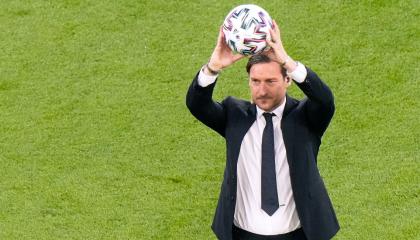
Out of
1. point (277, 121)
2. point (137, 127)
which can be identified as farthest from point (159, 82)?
point (277, 121)

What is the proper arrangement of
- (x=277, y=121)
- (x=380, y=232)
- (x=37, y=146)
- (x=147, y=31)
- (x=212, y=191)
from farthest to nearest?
(x=147, y=31)
(x=37, y=146)
(x=212, y=191)
(x=380, y=232)
(x=277, y=121)

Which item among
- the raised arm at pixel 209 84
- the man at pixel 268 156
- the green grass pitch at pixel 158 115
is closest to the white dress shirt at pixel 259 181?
the man at pixel 268 156

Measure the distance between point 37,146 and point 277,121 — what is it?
3960 mm

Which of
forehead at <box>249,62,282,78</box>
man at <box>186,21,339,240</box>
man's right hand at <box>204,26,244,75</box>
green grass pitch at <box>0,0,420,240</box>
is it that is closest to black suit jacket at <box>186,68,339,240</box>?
man at <box>186,21,339,240</box>

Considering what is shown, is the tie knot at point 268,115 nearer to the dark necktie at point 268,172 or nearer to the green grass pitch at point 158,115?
the dark necktie at point 268,172

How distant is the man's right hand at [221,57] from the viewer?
5949 mm

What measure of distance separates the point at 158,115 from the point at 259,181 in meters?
3.89

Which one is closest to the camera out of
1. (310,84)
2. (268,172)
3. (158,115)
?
(310,84)

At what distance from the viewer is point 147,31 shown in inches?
435

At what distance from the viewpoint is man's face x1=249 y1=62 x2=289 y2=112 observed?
591cm

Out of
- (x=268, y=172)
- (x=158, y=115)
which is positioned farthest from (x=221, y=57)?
(x=158, y=115)

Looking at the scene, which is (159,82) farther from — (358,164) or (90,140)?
(358,164)

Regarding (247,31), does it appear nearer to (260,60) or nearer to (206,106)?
(260,60)

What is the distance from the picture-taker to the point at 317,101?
5.91 m
